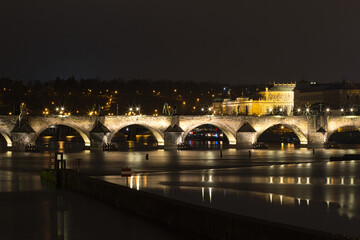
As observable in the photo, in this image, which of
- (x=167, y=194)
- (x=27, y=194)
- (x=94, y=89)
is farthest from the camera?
(x=94, y=89)

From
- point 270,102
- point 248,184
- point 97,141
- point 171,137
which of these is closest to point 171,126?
point 171,137

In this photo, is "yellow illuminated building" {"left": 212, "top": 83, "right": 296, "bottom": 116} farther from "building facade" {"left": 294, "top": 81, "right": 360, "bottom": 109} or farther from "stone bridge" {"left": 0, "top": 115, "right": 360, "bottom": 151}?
"stone bridge" {"left": 0, "top": 115, "right": 360, "bottom": 151}

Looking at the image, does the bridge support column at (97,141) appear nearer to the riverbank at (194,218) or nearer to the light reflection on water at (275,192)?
the light reflection on water at (275,192)

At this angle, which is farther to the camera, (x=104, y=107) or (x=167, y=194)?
(x=104, y=107)

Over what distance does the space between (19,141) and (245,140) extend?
23.6m

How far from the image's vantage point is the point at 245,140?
68.1 meters

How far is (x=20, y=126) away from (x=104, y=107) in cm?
6770

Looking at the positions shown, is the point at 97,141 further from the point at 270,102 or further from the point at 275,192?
the point at 270,102

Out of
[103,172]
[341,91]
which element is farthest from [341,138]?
[103,172]

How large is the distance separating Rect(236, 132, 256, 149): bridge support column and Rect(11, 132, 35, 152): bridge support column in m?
22.2

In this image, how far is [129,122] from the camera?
65.6 meters

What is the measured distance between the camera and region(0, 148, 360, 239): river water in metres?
21.0

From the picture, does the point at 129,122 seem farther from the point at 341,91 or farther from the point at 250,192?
the point at 341,91

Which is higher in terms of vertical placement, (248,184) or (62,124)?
(62,124)
